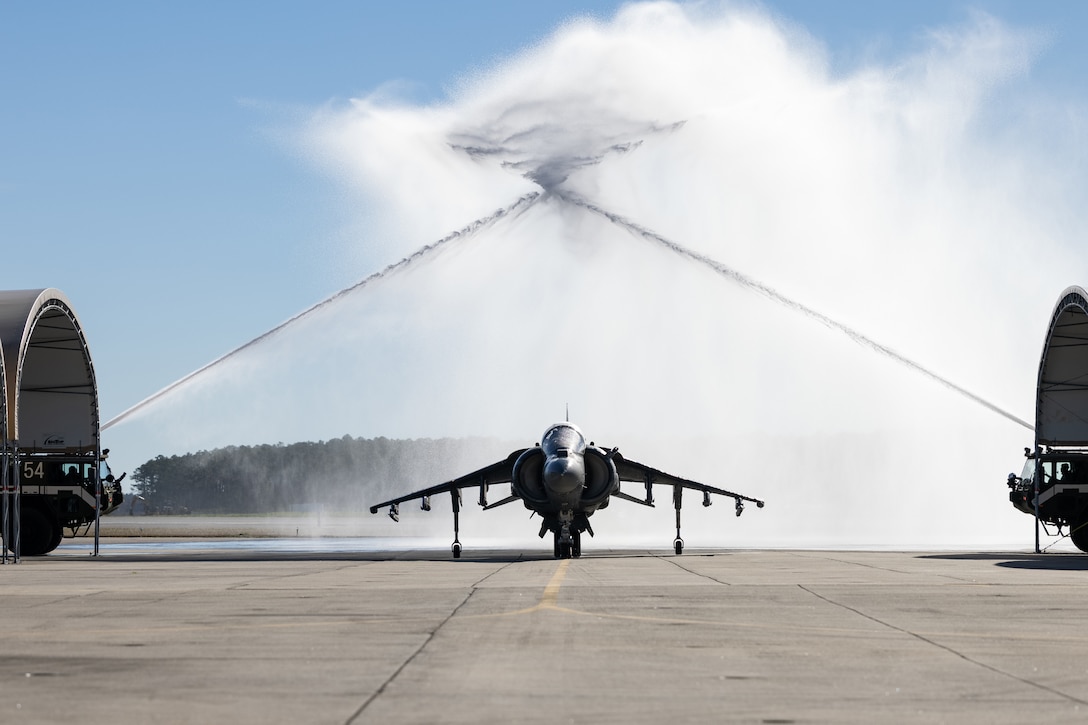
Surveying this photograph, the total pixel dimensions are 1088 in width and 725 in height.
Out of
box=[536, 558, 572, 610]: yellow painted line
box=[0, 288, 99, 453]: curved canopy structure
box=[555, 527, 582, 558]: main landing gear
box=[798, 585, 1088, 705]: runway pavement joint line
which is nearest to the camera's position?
box=[798, 585, 1088, 705]: runway pavement joint line

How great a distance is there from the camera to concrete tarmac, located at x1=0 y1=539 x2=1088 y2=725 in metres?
10.5

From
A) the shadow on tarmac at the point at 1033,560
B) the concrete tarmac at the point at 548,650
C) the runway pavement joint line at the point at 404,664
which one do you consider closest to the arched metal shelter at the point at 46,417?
the concrete tarmac at the point at 548,650

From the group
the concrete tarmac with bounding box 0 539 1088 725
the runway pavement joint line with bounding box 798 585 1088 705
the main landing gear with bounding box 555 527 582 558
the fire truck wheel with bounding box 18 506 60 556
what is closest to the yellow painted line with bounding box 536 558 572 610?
the concrete tarmac with bounding box 0 539 1088 725

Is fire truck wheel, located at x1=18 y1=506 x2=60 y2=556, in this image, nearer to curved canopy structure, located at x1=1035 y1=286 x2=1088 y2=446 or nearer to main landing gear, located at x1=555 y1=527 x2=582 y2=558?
main landing gear, located at x1=555 y1=527 x2=582 y2=558

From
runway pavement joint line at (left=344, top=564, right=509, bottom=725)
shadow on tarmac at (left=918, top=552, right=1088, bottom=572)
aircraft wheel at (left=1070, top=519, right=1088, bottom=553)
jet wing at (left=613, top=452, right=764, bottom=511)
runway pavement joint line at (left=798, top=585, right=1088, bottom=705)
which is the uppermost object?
jet wing at (left=613, top=452, right=764, bottom=511)

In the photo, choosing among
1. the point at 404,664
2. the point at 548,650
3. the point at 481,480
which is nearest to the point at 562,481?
the point at 481,480

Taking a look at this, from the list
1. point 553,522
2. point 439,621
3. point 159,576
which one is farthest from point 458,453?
point 439,621

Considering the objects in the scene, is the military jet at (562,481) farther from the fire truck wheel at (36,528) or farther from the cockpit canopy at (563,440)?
the fire truck wheel at (36,528)

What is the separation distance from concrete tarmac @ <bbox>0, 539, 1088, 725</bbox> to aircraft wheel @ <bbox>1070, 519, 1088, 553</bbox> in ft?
45.9

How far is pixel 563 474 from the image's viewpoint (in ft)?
122

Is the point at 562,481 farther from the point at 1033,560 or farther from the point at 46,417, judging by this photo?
the point at 46,417

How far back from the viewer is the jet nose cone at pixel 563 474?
37.1m

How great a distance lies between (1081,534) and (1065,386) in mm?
5152

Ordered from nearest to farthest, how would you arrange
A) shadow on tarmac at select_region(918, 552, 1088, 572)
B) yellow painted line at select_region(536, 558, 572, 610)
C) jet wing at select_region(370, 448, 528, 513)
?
yellow painted line at select_region(536, 558, 572, 610)
shadow on tarmac at select_region(918, 552, 1088, 572)
jet wing at select_region(370, 448, 528, 513)
